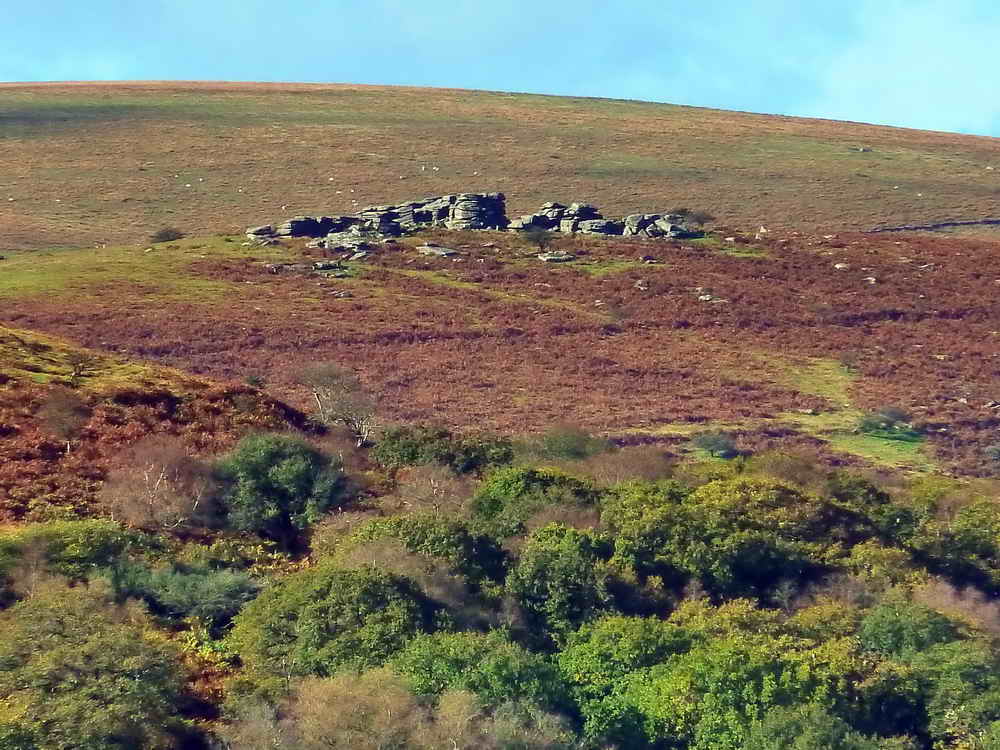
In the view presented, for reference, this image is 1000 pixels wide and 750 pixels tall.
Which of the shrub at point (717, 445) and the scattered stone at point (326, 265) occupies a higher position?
the scattered stone at point (326, 265)

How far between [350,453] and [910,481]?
14.8 metres

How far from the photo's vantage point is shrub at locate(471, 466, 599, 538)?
87.7 feet

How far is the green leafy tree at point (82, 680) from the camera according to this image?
17.5m

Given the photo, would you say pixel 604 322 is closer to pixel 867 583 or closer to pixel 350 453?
pixel 350 453

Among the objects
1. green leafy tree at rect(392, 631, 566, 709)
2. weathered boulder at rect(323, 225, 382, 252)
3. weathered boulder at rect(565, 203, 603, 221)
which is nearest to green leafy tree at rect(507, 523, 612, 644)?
green leafy tree at rect(392, 631, 566, 709)

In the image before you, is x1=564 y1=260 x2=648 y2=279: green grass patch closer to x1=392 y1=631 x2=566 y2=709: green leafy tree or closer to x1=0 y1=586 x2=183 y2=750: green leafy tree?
x1=392 y1=631 x2=566 y2=709: green leafy tree

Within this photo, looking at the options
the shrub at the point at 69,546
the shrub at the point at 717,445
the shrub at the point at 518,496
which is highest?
the shrub at the point at 518,496

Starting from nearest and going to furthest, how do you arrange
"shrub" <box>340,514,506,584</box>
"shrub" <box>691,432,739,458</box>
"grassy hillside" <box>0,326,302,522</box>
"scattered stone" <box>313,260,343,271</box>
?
"shrub" <box>340,514,506,584</box>
"grassy hillside" <box>0,326,302,522</box>
"shrub" <box>691,432,739,458</box>
"scattered stone" <box>313,260,343,271</box>

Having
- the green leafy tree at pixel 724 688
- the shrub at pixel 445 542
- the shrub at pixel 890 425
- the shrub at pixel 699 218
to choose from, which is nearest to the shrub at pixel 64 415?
the shrub at pixel 445 542

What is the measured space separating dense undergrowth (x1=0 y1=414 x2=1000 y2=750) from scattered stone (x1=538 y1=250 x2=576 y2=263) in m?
36.2

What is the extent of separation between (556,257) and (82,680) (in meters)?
50.4

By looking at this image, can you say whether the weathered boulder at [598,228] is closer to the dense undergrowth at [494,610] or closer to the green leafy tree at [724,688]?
the dense undergrowth at [494,610]

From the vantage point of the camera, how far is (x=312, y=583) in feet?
73.2

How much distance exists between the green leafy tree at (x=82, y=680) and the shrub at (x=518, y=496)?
806 centimetres
